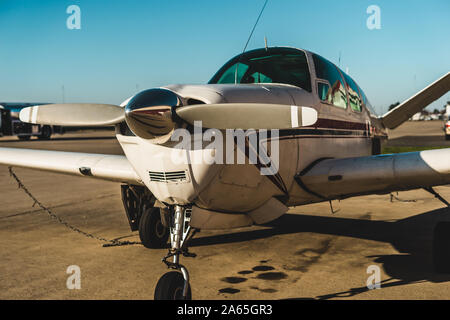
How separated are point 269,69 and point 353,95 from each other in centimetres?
186

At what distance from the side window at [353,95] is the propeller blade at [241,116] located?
312 centimetres

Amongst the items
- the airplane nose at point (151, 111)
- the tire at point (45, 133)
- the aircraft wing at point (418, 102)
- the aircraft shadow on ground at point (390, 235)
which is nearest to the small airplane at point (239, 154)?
the airplane nose at point (151, 111)

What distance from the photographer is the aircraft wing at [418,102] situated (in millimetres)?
7094

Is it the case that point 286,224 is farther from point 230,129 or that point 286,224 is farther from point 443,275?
point 230,129

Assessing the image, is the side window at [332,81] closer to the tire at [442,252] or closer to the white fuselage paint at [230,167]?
the white fuselage paint at [230,167]

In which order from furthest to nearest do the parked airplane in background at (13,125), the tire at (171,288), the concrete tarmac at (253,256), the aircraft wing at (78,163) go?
the parked airplane in background at (13,125), the aircraft wing at (78,163), the concrete tarmac at (253,256), the tire at (171,288)

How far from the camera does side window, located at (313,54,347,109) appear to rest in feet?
16.4

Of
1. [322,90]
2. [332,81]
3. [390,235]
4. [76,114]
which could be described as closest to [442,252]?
[390,235]

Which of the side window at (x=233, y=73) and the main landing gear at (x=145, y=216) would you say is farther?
the main landing gear at (x=145, y=216)

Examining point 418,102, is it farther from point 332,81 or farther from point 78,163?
point 78,163

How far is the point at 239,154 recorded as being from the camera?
3.39 m

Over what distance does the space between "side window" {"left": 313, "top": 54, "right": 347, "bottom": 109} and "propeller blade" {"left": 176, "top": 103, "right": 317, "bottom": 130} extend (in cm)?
197

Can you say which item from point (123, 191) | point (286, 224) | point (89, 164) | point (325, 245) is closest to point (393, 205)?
point (286, 224)
